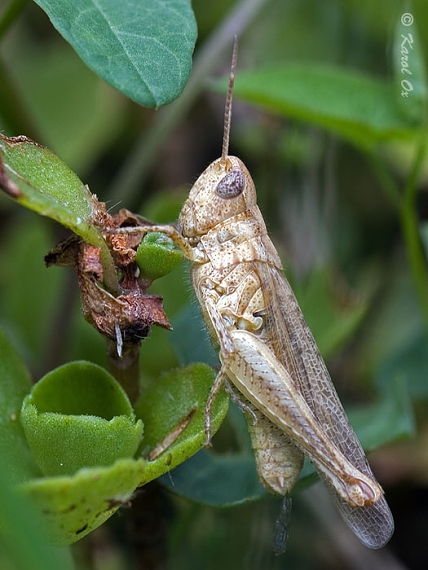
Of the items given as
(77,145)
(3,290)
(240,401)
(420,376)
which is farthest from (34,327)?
(420,376)

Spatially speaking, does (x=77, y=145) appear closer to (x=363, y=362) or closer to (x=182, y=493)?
(x=363, y=362)

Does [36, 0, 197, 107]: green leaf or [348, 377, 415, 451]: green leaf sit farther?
[348, 377, 415, 451]: green leaf

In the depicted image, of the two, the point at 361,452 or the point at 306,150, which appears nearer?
the point at 361,452

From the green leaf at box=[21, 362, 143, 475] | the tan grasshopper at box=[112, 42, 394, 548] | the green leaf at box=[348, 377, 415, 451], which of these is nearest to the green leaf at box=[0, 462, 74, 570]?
the green leaf at box=[21, 362, 143, 475]

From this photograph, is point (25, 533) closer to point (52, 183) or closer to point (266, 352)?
point (52, 183)

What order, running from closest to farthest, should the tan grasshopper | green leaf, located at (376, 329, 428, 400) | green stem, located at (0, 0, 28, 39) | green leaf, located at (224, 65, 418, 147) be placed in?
the tan grasshopper → green stem, located at (0, 0, 28, 39) → green leaf, located at (224, 65, 418, 147) → green leaf, located at (376, 329, 428, 400)

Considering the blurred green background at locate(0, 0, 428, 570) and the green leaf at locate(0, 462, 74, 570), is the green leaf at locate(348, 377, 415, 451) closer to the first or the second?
the blurred green background at locate(0, 0, 428, 570)
